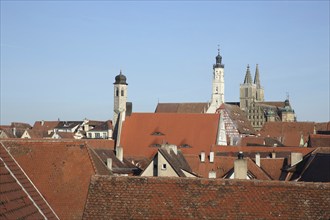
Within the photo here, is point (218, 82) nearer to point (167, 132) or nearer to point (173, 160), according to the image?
point (167, 132)

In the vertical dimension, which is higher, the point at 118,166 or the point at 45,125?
the point at 45,125

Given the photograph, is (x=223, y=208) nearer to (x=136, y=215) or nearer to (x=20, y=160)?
(x=136, y=215)

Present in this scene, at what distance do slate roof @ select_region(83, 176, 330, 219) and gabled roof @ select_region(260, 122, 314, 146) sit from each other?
8228 cm

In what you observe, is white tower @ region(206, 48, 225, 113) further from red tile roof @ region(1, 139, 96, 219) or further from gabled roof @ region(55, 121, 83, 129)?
red tile roof @ region(1, 139, 96, 219)

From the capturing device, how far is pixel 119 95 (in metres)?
67.1

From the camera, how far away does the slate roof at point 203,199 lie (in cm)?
1395

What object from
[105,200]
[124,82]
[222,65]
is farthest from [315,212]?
[222,65]

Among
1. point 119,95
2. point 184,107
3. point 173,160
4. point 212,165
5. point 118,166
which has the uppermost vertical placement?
point 119,95

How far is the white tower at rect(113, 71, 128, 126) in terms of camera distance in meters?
66.1

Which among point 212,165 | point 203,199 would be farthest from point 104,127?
point 203,199

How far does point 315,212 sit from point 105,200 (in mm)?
5169

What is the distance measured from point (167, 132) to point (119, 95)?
8.32 metres

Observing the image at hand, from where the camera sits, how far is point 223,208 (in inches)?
554

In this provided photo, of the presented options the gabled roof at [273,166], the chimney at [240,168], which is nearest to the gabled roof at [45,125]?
the gabled roof at [273,166]
